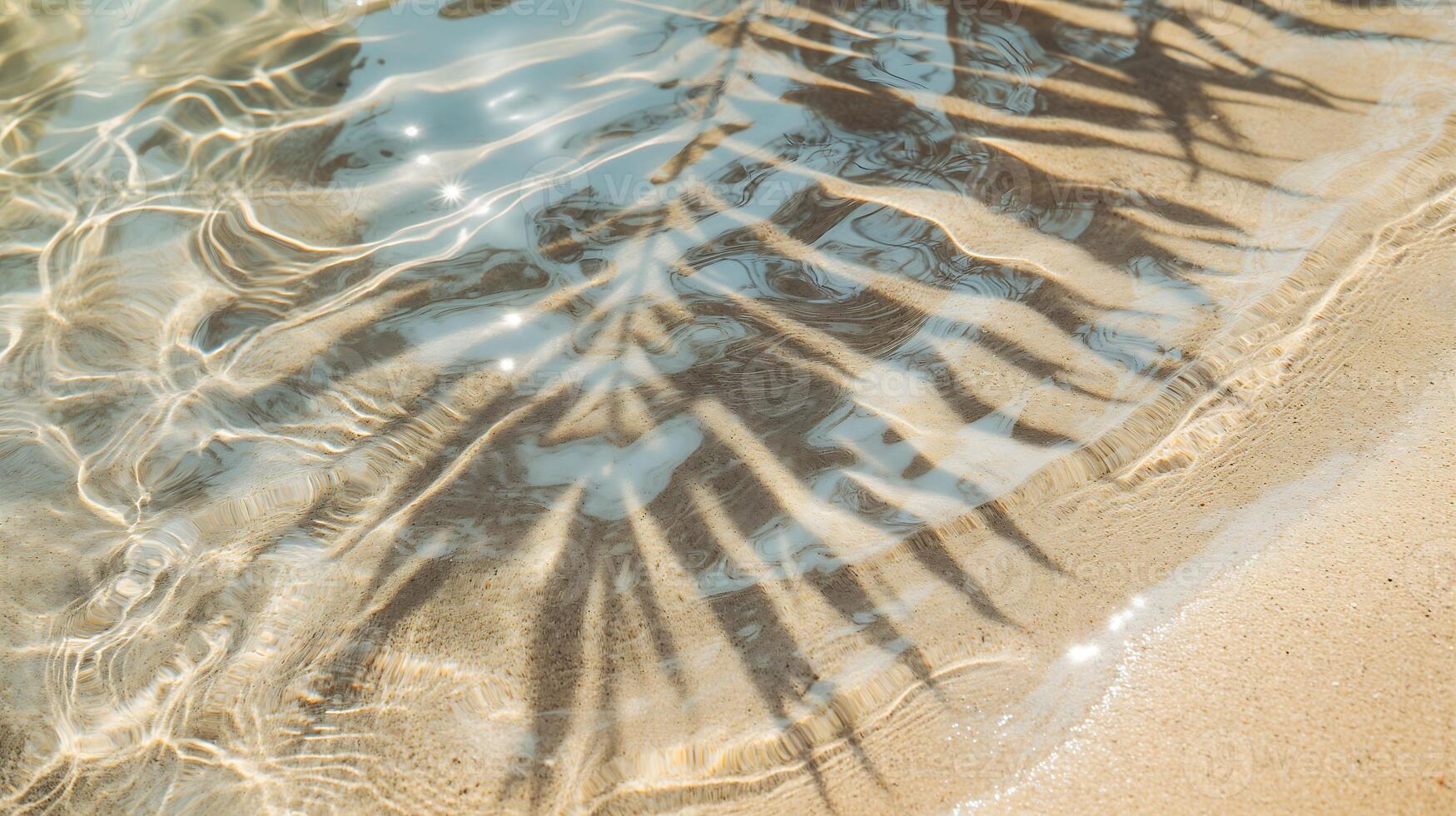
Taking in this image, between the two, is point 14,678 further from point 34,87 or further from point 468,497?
point 34,87

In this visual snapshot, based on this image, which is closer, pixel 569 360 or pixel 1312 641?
pixel 1312 641

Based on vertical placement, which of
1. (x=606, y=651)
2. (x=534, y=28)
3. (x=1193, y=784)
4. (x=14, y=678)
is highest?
(x=534, y=28)

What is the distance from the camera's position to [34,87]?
9.76ft

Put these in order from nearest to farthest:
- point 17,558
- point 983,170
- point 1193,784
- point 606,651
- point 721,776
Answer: point 1193,784 → point 721,776 → point 606,651 → point 17,558 → point 983,170

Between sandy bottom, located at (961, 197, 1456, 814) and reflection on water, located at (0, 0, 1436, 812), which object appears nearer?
sandy bottom, located at (961, 197, 1456, 814)

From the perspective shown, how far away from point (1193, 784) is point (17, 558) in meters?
2.37

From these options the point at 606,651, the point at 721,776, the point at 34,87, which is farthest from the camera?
the point at 34,87

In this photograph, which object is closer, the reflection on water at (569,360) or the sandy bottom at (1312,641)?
the sandy bottom at (1312,641)

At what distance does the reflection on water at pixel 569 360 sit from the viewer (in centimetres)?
169

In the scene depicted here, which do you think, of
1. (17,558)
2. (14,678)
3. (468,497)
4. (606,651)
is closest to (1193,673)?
(606,651)

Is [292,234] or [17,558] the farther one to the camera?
[292,234]

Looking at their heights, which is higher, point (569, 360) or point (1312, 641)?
point (1312, 641)

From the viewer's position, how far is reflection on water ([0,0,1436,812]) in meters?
1.69

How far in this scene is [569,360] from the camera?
90.4 inches
